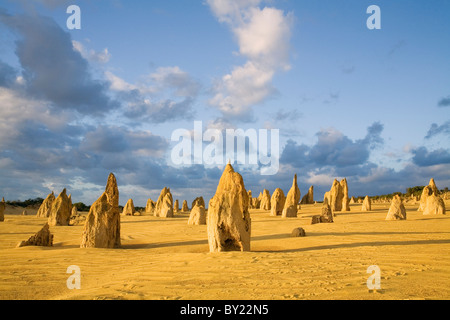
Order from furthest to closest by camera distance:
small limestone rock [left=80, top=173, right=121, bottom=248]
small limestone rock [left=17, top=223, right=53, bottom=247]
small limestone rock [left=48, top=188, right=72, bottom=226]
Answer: small limestone rock [left=48, top=188, right=72, bottom=226]
small limestone rock [left=17, top=223, right=53, bottom=247]
small limestone rock [left=80, top=173, right=121, bottom=248]

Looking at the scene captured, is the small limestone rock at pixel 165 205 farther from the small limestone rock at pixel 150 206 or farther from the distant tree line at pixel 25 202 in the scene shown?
the distant tree line at pixel 25 202

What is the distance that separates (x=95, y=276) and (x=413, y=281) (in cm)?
Answer: 587

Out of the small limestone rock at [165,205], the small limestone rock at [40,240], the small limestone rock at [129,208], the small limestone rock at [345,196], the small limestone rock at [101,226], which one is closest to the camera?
the small limestone rock at [101,226]

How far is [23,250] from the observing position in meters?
9.61

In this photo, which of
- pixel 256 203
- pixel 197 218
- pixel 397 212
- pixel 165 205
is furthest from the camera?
pixel 256 203

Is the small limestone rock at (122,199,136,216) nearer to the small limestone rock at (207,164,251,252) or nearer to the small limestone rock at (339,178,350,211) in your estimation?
the small limestone rock at (339,178,350,211)

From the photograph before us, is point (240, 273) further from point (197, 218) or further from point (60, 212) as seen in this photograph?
point (60, 212)

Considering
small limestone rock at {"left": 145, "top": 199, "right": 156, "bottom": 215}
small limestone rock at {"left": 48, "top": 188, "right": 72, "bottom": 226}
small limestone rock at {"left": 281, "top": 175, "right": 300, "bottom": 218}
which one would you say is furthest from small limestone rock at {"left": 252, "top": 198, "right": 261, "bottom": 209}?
small limestone rock at {"left": 48, "top": 188, "right": 72, "bottom": 226}

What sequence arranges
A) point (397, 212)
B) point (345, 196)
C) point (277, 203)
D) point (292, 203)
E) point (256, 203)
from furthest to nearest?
1. point (256, 203)
2. point (345, 196)
3. point (277, 203)
4. point (292, 203)
5. point (397, 212)

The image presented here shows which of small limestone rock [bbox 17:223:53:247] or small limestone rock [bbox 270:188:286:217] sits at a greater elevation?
small limestone rock [bbox 270:188:286:217]

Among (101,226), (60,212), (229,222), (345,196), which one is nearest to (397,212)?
(345,196)

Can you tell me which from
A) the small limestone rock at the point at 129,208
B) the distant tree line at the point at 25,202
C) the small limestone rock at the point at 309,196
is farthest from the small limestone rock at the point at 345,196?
the distant tree line at the point at 25,202
